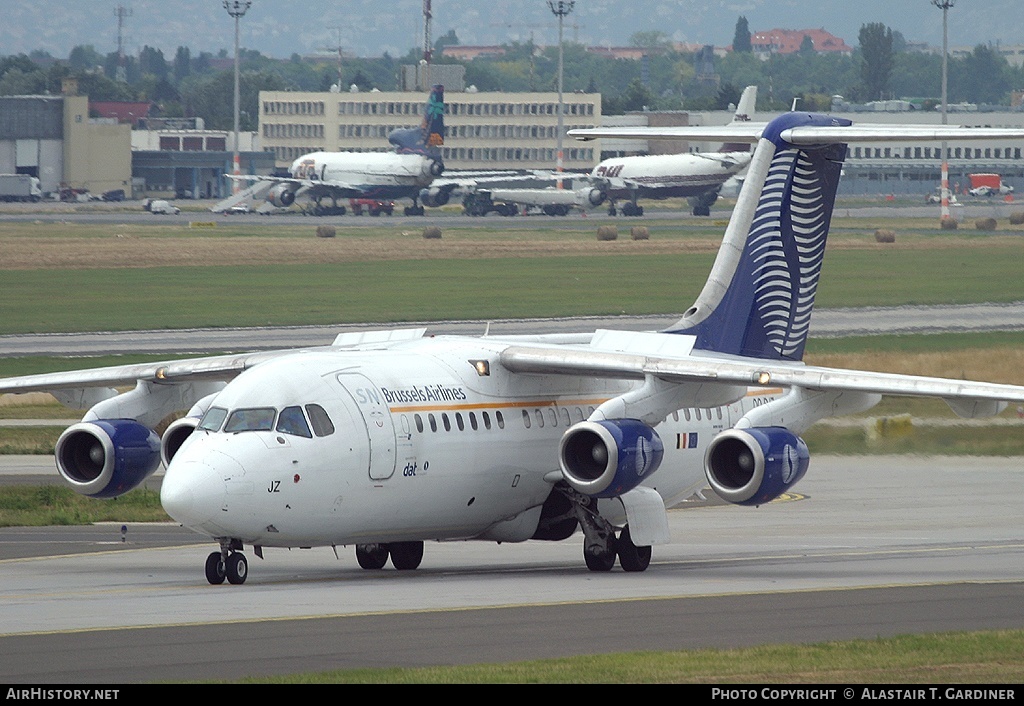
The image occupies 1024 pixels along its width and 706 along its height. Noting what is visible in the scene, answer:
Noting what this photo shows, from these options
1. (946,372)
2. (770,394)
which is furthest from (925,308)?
(770,394)

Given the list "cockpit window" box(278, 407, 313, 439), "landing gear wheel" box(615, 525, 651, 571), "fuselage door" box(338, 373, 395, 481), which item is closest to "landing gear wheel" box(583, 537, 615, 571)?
"landing gear wheel" box(615, 525, 651, 571)

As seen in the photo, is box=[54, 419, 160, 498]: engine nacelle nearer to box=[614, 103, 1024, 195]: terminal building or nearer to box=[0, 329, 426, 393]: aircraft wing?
box=[0, 329, 426, 393]: aircraft wing

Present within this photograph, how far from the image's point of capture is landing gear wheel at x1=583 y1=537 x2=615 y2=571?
2734cm

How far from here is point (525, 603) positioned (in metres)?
22.3

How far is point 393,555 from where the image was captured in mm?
27812

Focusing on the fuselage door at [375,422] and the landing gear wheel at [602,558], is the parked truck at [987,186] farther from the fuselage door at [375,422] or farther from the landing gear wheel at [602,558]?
the fuselage door at [375,422]

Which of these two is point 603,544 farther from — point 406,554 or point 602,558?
point 406,554

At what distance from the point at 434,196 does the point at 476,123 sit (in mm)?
47384

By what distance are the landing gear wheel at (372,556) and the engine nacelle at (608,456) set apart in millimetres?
3713

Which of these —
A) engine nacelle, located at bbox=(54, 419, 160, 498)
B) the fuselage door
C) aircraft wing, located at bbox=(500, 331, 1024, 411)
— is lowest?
engine nacelle, located at bbox=(54, 419, 160, 498)

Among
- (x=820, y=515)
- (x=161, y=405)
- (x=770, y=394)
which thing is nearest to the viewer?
(x=161, y=405)

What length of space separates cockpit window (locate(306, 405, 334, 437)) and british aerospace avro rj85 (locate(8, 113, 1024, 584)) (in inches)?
1.3
